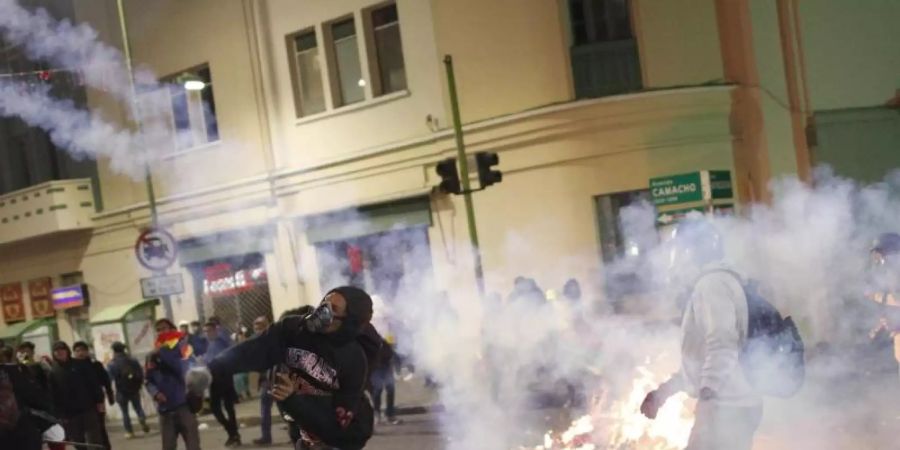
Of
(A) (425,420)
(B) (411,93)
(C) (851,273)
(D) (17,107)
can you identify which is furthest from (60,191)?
(C) (851,273)

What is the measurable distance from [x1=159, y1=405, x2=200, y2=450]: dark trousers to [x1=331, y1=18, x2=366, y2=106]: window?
27.8 feet

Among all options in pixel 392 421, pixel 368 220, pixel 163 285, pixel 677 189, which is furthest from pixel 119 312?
pixel 677 189

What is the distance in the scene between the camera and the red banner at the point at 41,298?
2377 centimetres

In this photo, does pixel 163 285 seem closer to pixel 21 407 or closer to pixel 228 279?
pixel 228 279

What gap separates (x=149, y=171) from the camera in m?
19.2

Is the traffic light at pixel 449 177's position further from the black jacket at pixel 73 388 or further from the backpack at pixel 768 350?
the backpack at pixel 768 350

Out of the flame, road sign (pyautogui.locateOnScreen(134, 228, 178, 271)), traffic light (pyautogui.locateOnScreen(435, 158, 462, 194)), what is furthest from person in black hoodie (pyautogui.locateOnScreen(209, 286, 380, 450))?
road sign (pyautogui.locateOnScreen(134, 228, 178, 271))

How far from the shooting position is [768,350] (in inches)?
201

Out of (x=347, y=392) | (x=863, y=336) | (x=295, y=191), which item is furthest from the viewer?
(x=295, y=191)

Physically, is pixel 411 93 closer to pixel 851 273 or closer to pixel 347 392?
pixel 851 273

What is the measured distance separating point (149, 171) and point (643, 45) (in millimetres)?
9225

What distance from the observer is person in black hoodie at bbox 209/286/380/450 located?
16.7ft

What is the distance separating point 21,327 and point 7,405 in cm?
1883

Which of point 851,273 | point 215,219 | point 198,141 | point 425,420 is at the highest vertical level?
point 198,141
